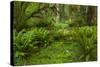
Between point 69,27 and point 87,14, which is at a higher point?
point 87,14

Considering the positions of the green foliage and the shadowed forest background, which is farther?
the green foliage

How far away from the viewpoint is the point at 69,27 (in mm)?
2336

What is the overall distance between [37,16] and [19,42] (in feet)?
1.12

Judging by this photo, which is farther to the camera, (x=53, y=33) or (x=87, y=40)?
(x=87, y=40)

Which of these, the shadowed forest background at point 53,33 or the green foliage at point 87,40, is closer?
the shadowed forest background at point 53,33

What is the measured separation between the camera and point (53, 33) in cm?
227

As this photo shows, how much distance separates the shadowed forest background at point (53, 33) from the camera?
2.13 meters

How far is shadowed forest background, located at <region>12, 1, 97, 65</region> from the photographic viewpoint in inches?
83.9
